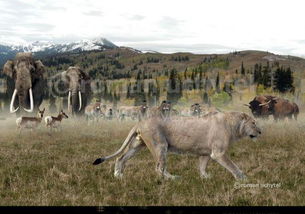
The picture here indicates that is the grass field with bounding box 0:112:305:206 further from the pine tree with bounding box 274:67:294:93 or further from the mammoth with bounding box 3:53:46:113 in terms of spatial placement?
the pine tree with bounding box 274:67:294:93

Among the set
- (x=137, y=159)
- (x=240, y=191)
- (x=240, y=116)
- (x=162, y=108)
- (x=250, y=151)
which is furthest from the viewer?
(x=162, y=108)

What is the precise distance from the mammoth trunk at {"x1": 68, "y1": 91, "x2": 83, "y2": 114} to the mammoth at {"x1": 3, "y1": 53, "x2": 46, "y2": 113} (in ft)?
7.95

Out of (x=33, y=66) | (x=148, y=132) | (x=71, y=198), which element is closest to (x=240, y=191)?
(x=148, y=132)

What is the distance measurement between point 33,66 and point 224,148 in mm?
15741

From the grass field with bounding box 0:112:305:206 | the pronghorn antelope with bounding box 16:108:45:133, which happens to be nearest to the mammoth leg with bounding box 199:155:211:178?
the grass field with bounding box 0:112:305:206

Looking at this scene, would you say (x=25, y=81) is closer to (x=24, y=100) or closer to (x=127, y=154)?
(x=24, y=100)

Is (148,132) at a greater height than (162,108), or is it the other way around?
(148,132)

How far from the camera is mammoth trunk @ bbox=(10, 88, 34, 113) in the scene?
2230 centimetres

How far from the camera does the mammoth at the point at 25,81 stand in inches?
884

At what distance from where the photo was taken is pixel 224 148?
999 cm

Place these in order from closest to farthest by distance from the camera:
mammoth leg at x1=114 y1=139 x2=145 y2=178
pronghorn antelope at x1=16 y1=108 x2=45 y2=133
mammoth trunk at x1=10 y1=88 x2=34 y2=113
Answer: mammoth leg at x1=114 y1=139 x2=145 y2=178 < pronghorn antelope at x1=16 y1=108 x2=45 y2=133 < mammoth trunk at x1=10 y1=88 x2=34 y2=113

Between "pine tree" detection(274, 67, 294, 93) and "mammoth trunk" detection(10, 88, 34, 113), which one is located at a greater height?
"mammoth trunk" detection(10, 88, 34, 113)

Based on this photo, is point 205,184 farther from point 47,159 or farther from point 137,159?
point 47,159

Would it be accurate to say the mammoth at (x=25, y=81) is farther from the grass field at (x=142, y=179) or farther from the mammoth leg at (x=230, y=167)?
the mammoth leg at (x=230, y=167)
